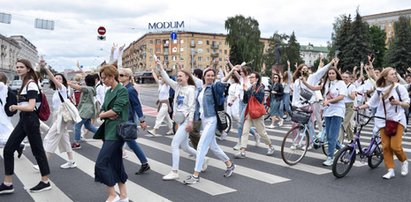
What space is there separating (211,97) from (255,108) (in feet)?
7.06

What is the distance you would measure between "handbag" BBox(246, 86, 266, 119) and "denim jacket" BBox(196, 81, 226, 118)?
6.64 feet

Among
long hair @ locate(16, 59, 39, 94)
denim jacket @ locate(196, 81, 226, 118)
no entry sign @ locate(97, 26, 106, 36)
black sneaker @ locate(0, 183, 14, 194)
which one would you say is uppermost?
no entry sign @ locate(97, 26, 106, 36)

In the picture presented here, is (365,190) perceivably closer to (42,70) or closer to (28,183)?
(28,183)

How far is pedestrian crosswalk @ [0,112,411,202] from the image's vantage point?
537 cm

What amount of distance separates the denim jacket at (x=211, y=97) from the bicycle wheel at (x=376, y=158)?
3.14m

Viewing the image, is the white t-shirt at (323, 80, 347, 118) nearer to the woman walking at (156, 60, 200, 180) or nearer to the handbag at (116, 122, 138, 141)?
the woman walking at (156, 60, 200, 180)

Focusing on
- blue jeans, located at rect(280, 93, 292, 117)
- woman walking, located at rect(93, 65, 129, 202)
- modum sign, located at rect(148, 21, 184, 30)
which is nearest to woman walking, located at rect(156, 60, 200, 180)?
woman walking, located at rect(93, 65, 129, 202)

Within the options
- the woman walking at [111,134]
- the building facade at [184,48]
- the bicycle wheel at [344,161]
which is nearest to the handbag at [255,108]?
the bicycle wheel at [344,161]

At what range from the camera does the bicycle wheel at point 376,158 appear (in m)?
6.91

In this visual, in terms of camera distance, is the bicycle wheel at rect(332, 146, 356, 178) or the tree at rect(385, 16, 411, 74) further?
the tree at rect(385, 16, 411, 74)

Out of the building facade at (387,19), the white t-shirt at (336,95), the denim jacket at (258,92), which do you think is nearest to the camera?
the white t-shirt at (336,95)

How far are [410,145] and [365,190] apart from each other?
522 centimetres

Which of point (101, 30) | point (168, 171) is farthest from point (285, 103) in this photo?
point (101, 30)

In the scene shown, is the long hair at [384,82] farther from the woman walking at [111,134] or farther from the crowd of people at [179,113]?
the woman walking at [111,134]
